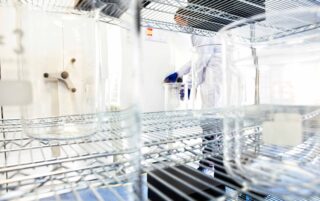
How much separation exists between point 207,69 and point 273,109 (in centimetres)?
88

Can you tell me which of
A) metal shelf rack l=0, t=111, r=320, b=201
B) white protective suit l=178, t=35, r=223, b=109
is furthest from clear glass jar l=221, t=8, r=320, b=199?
white protective suit l=178, t=35, r=223, b=109

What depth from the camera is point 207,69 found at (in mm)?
1382

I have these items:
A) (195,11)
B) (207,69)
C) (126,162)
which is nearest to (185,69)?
(207,69)

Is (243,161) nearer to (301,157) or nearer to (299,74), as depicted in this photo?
(301,157)

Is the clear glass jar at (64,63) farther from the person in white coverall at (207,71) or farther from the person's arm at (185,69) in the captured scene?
the person's arm at (185,69)

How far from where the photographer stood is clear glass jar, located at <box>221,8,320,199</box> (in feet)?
1.37

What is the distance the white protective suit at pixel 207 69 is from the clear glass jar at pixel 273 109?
0.51 m

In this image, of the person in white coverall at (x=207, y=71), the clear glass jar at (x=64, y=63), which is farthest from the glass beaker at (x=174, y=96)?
the clear glass jar at (x=64, y=63)

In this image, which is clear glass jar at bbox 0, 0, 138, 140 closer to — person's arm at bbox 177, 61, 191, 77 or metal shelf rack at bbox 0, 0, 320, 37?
metal shelf rack at bbox 0, 0, 320, 37

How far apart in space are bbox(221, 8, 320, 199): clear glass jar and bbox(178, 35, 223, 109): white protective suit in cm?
51

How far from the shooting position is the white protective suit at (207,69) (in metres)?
1.17

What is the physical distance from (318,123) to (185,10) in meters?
0.55

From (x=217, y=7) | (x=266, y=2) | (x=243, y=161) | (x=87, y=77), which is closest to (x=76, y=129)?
(x=87, y=77)

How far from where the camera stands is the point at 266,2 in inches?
34.0
